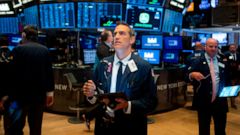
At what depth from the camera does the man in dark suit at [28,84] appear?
317 centimetres

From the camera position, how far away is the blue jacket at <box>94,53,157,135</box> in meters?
1.93

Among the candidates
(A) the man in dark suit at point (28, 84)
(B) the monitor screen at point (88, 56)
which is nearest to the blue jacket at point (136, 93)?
(A) the man in dark suit at point (28, 84)

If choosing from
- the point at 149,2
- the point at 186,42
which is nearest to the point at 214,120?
the point at 149,2

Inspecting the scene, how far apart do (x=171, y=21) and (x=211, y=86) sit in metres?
4.43

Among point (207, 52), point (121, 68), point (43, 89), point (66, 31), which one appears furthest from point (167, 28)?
point (121, 68)

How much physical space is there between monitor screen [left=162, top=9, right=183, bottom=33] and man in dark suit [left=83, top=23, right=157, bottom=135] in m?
5.41

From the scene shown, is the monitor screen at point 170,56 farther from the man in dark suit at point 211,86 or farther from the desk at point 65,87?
the man in dark suit at point 211,86

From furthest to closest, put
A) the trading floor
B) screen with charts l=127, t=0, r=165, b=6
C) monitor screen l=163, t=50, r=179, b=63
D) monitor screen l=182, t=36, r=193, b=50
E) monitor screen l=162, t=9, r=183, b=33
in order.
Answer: monitor screen l=182, t=36, r=193, b=50 < monitor screen l=162, t=9, r=183, b=33 < monitor screen l=163, t=50, r=179, b=63 < screen with charts l=127, t=0, r=165, b=6 < the trading floor

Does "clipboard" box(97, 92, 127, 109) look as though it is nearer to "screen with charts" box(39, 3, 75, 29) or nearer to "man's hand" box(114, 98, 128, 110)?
"man's hand" box(114, 98, 128, 110)

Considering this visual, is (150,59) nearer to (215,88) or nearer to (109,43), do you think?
(109,43)

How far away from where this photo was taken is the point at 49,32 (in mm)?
7598

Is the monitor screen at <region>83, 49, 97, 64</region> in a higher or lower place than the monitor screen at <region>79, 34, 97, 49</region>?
lower

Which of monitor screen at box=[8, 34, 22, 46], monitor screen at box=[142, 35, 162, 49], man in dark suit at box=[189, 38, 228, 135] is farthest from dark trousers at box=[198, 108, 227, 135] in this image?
monitor screen at box=[8, 34, 22, 46]

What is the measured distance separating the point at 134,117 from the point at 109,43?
282cm
